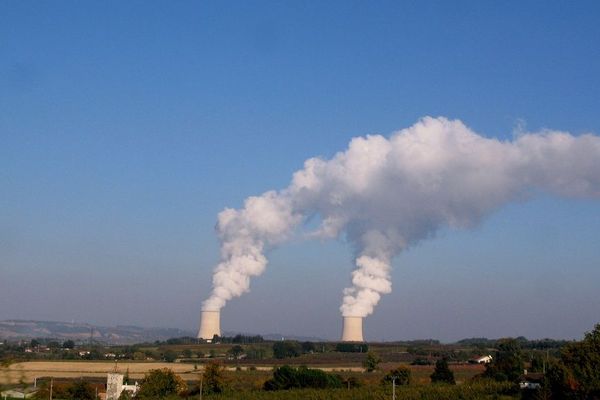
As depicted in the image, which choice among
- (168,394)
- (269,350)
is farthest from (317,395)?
(269,350)

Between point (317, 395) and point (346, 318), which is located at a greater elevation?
point (346, 318)

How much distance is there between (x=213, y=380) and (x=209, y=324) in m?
41.0

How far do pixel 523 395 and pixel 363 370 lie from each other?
3580cm

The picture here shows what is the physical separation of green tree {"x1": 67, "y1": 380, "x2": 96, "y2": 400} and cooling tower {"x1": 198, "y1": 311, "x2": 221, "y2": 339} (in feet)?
129

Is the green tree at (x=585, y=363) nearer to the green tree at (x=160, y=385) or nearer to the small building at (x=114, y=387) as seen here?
the green tree at (x=160, y=385)

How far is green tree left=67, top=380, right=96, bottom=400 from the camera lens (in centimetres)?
4441

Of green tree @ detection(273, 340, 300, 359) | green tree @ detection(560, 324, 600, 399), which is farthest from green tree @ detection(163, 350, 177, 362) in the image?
green tree @ detection(560, 324, 600, 399)

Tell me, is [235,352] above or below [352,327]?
below

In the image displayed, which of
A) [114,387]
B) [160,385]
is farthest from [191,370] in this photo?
[160,385]

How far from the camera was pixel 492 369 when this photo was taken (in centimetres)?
4962

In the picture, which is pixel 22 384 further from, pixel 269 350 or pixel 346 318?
pixel 269 350

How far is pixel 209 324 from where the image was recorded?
286 ft

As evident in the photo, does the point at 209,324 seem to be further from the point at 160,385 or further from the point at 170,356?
the point at 160,385

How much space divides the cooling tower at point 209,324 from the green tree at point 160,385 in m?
38.9
